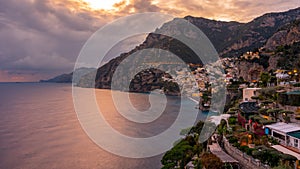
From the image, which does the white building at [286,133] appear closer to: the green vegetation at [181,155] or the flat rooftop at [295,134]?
the flat rooftop at [295,134]

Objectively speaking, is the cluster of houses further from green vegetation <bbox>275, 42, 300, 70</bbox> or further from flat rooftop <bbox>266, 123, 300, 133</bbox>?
green vegetation <bbox>275, 42, 300, 70</bbox>

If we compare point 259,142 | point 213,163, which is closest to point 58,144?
point 213,163

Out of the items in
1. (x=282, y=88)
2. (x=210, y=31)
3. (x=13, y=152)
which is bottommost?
(x=13, y=152)

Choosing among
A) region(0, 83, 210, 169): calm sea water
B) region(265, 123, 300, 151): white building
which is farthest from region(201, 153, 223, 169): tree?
region(0, 83, 210, 169): calm sea water

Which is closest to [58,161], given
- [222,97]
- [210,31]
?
[222,97]

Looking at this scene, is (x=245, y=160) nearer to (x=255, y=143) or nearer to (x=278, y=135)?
(x=255, y=143)

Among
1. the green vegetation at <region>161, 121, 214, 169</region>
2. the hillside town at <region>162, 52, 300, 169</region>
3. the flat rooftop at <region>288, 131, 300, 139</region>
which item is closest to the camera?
the hillside town at <region>162, 52, 300, 169</region>

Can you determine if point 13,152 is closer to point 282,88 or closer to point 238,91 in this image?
point 282,88

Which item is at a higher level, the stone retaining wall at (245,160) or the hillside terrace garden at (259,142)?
the hillside terrace garden at (259,142)

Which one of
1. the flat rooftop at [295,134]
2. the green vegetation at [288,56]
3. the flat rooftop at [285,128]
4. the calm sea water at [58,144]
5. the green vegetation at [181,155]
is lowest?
the calm sea water at [58,144]

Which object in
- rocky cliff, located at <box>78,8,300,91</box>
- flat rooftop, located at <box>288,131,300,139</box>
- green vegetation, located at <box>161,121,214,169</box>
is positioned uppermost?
rocky cliff, located at <box>78,8,300,91</box>

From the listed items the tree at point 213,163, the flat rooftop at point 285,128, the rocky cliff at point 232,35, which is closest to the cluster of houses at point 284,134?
the flat rooftop at point 285,128
